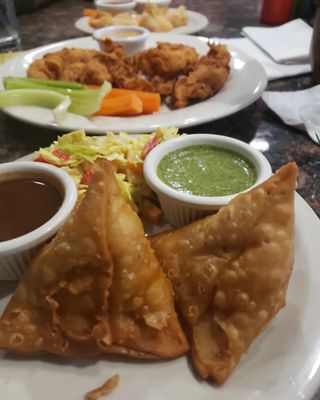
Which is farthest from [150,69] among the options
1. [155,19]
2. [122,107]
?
[155,19]

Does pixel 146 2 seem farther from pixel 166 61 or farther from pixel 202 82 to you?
pixel 202 82

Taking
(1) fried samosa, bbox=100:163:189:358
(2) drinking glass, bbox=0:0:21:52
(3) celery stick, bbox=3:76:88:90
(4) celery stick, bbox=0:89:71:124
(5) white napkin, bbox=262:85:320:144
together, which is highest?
(1) fried samosa, bbox=100:163:189:358

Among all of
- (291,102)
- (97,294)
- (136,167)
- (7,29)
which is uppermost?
(97,294)

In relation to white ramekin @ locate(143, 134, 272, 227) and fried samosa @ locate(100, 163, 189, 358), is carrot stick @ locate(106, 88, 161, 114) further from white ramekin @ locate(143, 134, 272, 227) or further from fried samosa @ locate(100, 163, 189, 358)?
fried samosa @ locate(100, 163, 189, 358)

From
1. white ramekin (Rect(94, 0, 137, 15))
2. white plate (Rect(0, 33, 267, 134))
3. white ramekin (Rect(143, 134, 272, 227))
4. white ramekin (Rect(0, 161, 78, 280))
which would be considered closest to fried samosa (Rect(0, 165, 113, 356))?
white ramekin (Rect(0, 161, 78, 280))

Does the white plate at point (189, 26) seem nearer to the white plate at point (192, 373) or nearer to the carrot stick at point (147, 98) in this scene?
the carrot stick at point (147, 98)

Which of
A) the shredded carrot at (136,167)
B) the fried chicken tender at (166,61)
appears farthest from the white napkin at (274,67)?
the shredded carrot at (136,167)
